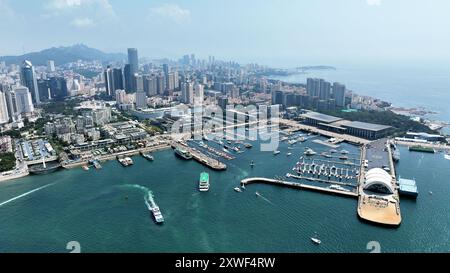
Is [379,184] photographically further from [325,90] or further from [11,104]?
[11,104]

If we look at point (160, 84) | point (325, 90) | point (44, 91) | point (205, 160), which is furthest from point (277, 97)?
point (44, 91)

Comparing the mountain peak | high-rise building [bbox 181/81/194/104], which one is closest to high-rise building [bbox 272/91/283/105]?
high-rise building [bbox 181/81/194/104]

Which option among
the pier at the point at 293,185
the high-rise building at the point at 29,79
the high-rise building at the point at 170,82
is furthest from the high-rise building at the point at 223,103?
the high-rise building at the point at 29,79

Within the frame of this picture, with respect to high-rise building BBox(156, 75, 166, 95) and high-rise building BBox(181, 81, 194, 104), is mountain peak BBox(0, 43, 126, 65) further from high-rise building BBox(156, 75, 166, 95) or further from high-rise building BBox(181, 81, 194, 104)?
high-rise building BBox(181, 81, 194, 104)

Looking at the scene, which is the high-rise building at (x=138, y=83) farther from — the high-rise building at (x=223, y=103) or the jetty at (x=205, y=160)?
the jetty at (x=205, y=160)

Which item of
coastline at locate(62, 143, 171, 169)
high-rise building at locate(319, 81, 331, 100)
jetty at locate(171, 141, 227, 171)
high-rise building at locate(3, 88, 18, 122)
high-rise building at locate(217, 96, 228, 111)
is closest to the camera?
jetty at locate(171, 141, 227, 171)
